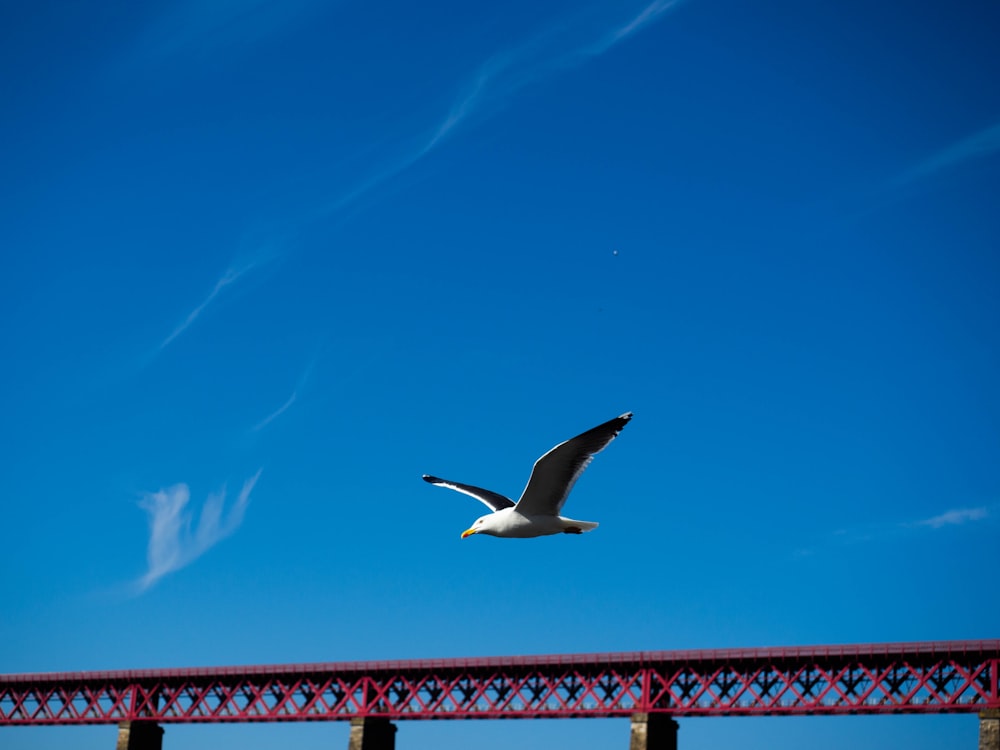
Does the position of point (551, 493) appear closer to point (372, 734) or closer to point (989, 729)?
point (989, 729)

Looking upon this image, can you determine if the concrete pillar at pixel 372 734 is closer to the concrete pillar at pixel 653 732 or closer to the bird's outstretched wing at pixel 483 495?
the concrete pillar at pixel 653 732

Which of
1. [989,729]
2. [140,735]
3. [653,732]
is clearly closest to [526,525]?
[989,729]

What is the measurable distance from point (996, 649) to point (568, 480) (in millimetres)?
35940

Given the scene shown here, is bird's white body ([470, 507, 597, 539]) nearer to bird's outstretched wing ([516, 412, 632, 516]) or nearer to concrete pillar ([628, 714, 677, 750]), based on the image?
bird's outstretched wing ([516, 412, 632, 516])

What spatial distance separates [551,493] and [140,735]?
51422 mm

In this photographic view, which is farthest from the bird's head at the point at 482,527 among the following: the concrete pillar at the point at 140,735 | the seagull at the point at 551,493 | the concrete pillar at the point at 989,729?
the concrete pillar at the point at 140,735

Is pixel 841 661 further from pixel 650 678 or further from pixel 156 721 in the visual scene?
pixel 156 721

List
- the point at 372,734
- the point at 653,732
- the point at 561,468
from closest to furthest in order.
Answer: the point at 561,468 → the point at 653,732 → the point at 372,734

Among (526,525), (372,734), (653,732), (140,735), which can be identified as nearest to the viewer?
(526,525)

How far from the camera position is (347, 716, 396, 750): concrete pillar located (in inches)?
2478

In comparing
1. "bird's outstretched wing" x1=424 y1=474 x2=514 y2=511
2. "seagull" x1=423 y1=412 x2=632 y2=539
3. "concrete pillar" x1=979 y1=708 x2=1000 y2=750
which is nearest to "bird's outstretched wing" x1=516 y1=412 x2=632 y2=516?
"seagull" x1=423 y1=412 x2=632 y2=539

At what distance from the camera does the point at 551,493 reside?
23734mm

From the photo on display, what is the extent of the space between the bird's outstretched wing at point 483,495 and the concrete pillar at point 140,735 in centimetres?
4501

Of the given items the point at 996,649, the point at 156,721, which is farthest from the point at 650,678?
the point at 156,721
